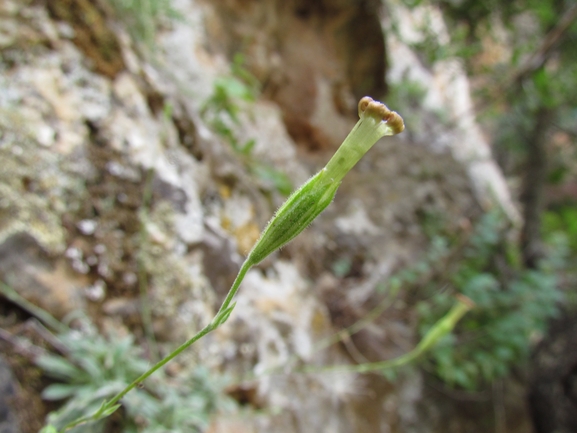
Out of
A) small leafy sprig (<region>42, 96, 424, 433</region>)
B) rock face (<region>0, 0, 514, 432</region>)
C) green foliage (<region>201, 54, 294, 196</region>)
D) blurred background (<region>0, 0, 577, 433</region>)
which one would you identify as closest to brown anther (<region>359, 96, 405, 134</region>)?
small leafy sprig (<region>42, 96, 424, 433</region>)

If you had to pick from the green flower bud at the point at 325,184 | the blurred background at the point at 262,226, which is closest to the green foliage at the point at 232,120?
the blurred background at the point at 262,226

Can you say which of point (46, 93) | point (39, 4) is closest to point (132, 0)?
point (39, 4)

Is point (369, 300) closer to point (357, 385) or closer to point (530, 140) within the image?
point (357, 385)

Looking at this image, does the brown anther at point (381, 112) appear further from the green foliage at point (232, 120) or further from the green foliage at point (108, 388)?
the green foliage at point (232, 120)

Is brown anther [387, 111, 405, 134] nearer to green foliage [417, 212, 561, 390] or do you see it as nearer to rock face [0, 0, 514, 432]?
rock face [0, 0, 514, 432]

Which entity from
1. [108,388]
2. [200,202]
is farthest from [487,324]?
[108,388]

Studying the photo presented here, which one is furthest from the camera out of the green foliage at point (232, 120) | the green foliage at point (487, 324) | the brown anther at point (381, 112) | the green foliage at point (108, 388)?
the green foliage at point (487, 324)
